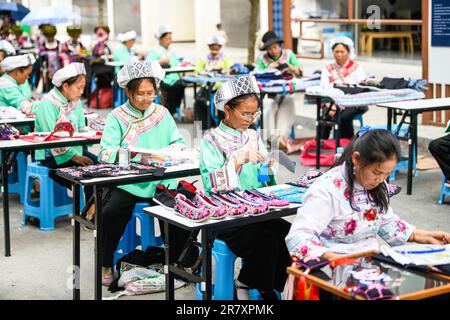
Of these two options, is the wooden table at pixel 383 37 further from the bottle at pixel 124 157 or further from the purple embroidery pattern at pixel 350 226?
the purple embroidery pattern at pixel 350 226

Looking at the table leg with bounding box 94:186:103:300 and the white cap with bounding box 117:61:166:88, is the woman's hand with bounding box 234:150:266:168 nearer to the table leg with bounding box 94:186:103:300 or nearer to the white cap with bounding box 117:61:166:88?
the table leg with bounding box 94:186:103:300

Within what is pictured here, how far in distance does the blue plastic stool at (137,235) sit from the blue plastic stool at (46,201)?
1326 mm

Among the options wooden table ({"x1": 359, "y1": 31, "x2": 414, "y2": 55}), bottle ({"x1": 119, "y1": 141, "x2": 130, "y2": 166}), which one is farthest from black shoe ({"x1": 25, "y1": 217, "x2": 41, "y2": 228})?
wooden table ({"x1": 359, "y1": 31, "x2": 414, "y2": 55})

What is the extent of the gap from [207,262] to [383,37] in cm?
1506

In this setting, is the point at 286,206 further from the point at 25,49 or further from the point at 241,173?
the point at 25,49

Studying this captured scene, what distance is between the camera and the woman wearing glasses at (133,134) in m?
5.73

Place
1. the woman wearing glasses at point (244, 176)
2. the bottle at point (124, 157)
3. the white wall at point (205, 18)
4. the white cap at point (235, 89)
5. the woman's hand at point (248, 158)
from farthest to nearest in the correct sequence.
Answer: the white wall at point (205, 18) < the bottle at point (124, 157) < the white cap at point (235, 89) < the woman's hand at point (248, 158) < the woman wearing glasses at point (244, 176)

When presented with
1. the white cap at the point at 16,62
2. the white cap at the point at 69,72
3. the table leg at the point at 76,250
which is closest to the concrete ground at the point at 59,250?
the table leg at the point at 76,250

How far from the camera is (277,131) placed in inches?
427

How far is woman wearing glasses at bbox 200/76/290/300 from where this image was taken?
189 inches

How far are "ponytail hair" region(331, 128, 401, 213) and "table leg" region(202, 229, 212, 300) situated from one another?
790 mm

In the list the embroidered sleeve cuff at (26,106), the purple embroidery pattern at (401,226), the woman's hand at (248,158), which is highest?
the embroidered sleeve cuff at (26,106)
